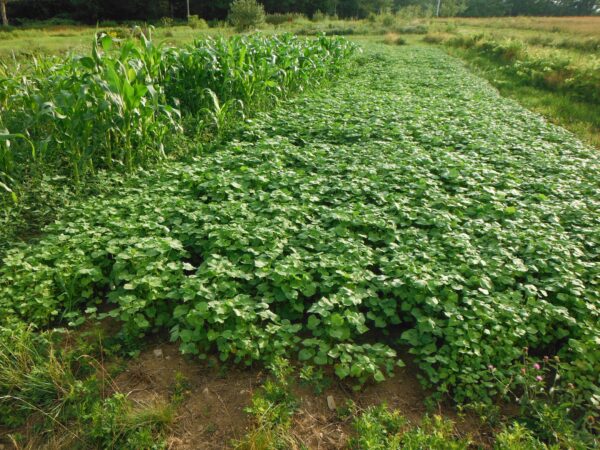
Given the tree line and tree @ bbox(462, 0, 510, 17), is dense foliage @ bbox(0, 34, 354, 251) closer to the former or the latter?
the tree line

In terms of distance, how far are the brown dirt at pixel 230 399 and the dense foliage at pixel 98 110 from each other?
7.40ft

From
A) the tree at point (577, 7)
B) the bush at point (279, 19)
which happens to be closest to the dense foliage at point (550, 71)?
the bush at point (279, 19)

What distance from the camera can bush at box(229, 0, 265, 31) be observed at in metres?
32.9

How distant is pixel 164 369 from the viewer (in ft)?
9.04

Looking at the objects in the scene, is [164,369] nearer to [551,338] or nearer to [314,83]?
[551,338]

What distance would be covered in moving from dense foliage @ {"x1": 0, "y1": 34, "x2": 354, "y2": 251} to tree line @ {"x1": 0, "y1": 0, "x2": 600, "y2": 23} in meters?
36.9

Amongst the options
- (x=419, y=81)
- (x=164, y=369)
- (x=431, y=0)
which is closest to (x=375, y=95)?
(x=419, y=81)

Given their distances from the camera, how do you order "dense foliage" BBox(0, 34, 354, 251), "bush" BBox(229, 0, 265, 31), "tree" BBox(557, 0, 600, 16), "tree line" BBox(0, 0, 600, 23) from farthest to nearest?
"tree" BBox(557, 0, 600, 16) → "tree line" BBox(0, 0, 600, 23) → "bush" BBox(229, 0, 265, 31) → "dense foliage" BBox(0, 34, 354, 251)

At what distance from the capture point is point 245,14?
33031 mm

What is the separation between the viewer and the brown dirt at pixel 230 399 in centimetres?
237

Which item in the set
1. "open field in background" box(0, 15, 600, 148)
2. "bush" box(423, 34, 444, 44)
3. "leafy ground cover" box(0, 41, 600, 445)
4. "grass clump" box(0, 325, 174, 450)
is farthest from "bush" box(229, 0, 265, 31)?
"grass clump" box(0, 325, 174, 450)

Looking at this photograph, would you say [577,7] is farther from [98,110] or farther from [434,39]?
[98,110]

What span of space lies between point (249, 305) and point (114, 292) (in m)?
1.10

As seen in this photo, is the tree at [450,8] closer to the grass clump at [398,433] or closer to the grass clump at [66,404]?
the grass clump at [398,433]
